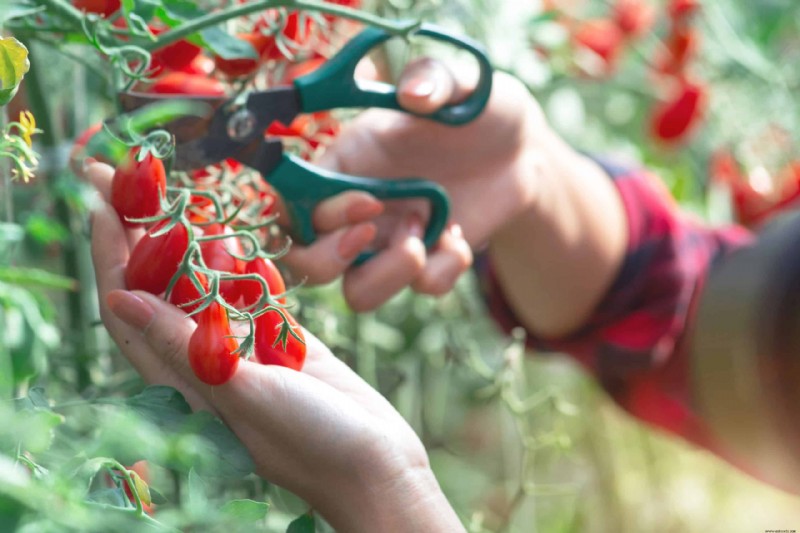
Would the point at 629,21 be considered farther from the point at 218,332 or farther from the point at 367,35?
the point at 218,332

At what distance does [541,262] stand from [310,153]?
0.39m

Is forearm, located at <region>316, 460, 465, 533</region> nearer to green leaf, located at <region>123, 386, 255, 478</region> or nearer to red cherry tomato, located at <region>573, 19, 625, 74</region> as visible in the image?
green leaf, located at <region>123, 386, 255, 478</region>

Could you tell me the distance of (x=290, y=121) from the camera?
2.14ft

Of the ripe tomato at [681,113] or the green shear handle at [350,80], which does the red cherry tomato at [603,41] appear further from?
the green shear handle at [350,80]

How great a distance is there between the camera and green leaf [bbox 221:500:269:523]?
382 millimetres

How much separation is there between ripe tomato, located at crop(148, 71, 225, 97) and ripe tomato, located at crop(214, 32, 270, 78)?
0.04 ft

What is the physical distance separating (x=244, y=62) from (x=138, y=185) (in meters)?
0.16

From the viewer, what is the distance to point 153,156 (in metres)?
0.48

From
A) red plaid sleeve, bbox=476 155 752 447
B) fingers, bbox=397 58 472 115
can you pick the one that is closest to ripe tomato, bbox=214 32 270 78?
fingers, bbox=397 58 472 115

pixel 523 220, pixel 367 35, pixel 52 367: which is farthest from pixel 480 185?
pixel 52 367

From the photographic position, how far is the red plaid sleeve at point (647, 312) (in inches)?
45.0

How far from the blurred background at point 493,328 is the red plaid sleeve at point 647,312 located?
0.08m

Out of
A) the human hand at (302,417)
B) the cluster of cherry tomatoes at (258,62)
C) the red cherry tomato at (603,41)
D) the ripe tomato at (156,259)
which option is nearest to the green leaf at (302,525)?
the human hand at (302,417)

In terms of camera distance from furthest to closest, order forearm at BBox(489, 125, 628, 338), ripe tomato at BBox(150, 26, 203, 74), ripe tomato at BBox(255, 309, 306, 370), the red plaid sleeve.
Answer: the red plaid sleeve
forearm at BBox(489, 125, 628, 338)
ripe tomato at BBox(150, 26, 203, 74)
ripe tomato at BBox(255, 309, 306, 370)
